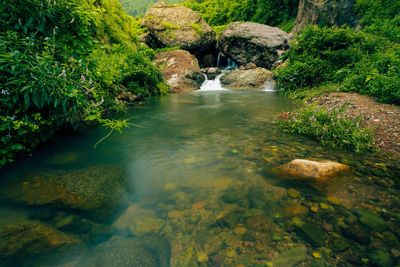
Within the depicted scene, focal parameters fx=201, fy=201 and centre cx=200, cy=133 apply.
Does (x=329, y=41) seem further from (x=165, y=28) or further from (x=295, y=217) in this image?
(x=165, y=28)

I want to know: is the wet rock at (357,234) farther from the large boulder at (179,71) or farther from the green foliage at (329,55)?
the large boulder at (179,71)

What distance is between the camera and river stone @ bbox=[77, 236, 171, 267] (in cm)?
170

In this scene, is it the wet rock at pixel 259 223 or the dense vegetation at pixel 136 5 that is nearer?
the wet rock at pixel 259 223

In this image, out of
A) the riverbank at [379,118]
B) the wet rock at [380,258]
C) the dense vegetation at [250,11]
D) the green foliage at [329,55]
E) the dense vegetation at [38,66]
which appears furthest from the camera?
the dense vegetation at [250,11]

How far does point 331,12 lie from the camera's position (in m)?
15.3

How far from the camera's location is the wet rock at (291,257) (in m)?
1.65

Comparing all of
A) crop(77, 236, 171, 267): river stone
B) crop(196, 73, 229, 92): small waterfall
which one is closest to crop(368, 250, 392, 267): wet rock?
crop(77, 236, 171, 267): river stone

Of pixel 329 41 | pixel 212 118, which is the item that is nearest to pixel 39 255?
pixel 212 118

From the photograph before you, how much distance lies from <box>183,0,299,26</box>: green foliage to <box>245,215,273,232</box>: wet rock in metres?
32.2

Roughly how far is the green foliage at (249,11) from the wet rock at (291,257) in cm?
3249

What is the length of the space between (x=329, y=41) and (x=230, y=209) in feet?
37.1

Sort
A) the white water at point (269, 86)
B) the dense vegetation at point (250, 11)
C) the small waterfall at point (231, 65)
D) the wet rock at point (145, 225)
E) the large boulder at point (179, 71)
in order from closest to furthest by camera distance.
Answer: the wet rock at point (145, 225) < the white water at point (269, 86) < the large boulder at point (179, 71) < the small waterfall at point (231, 65) < the dense vegetation at point (250, 11)

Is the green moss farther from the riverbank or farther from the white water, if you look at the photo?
the riverbank

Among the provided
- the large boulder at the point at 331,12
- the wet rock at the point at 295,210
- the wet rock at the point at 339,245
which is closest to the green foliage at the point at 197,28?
the large boulder at the point at 331,12
